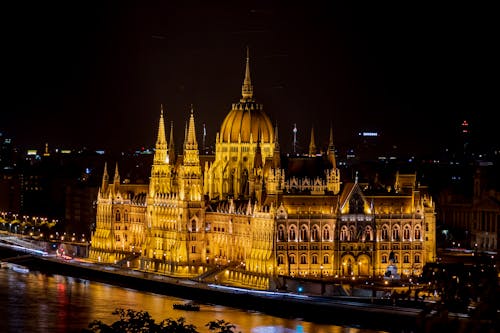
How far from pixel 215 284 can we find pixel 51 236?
3799 centimetres

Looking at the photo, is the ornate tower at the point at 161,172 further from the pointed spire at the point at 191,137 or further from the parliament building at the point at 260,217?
the pointed spire at the point at 191,137

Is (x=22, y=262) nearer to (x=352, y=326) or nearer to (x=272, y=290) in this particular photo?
(x=272, y=290)

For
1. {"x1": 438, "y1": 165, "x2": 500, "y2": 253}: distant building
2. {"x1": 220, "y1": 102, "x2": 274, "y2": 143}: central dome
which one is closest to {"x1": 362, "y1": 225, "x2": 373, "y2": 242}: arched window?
{"x1": 438, "y1": 165, "x2": 500, "y2": 253}: distant building

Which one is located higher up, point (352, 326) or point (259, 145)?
point (259, 145)

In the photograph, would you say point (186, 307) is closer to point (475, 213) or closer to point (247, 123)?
point (247, 123)

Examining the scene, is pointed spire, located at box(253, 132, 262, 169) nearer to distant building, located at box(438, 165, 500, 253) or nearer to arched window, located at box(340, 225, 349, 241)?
arched window, located at box(340, 225, 349, 241)

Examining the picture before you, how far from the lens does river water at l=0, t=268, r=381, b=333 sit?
77250mm

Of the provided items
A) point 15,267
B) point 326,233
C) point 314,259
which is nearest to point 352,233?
point 326,233

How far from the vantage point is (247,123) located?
10144cm

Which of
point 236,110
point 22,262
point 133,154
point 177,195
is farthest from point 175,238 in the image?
point 133,154

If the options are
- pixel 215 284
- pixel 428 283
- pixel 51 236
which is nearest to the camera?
pixel 428 283

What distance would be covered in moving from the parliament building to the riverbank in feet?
5.81

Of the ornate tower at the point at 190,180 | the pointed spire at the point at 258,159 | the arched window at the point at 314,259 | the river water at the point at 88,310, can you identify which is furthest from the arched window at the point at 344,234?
the ornate tower at the point at 190,180

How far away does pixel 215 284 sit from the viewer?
91.6 meters
